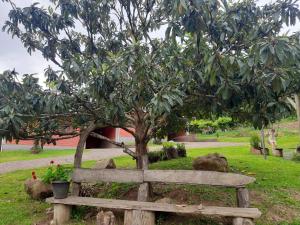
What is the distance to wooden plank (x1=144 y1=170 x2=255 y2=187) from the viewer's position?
574cm

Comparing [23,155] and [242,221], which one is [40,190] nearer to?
[242,221]

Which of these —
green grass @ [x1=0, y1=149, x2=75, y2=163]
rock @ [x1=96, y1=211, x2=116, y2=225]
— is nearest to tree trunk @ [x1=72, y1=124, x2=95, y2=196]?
rock @ [x1=96, y1=211, x2=116, y2=225]

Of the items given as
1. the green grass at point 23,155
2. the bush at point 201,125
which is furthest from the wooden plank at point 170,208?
the green grass at point 23,155

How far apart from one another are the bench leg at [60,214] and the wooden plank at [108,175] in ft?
1.97

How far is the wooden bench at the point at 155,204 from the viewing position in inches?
207

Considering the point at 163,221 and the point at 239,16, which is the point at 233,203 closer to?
the point at 163,221

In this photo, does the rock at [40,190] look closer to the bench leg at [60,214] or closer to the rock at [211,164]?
the bench leg at [60,214]

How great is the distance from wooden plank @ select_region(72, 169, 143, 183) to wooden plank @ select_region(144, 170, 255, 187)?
0.62ft

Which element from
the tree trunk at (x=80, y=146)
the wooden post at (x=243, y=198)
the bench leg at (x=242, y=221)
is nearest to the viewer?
the bench leg at (x=242, y=221)

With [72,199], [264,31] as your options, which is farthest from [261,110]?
[72,199]

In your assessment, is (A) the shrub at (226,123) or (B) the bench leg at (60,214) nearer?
(B) the bench leg at (60,214)

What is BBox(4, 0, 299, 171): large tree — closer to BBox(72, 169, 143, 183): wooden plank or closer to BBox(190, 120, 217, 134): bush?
BBox(72, 169, 143, 183): wooden plank

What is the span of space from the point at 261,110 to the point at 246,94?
1.34 feet

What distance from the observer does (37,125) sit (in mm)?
7012
